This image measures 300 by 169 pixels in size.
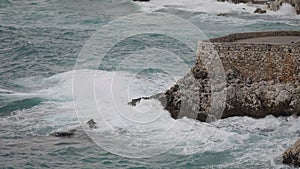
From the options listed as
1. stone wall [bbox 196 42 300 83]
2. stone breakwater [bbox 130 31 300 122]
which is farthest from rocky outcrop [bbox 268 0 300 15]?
stone wall [bbox 196 42 300 83]

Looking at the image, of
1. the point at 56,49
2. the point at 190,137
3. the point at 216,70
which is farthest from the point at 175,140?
the point at 56,49

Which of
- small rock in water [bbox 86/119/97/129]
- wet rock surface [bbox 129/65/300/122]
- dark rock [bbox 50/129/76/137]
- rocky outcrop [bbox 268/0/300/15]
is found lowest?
dark rock [bbox 50/129/76/137]

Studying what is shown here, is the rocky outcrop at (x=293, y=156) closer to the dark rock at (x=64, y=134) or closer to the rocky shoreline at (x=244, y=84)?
the rocky shoreline at (x=244, y=84)

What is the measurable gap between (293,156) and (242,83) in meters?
5.10

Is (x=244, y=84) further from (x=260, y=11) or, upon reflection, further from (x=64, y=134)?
(x=260, y=11)

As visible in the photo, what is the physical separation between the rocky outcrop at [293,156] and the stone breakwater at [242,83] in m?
3.83

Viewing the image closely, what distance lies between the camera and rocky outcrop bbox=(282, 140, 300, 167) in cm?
1956

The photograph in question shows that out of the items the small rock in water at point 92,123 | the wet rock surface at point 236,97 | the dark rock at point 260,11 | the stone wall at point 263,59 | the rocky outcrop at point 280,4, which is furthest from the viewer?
the rocky outcrop at point 280,4

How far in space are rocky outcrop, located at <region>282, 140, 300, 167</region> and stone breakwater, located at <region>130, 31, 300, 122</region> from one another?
3.83 m

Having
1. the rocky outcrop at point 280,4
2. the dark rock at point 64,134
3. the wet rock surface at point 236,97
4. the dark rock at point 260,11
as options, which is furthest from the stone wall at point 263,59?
the rocky outcrop at point 280,4

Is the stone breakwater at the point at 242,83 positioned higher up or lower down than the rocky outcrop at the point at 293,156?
higher up

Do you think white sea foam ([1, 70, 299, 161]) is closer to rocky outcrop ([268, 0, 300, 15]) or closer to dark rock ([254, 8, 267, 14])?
dark rock ([254, 8, 267, 14])

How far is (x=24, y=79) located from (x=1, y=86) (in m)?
1.88

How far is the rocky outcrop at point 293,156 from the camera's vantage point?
1956cm
